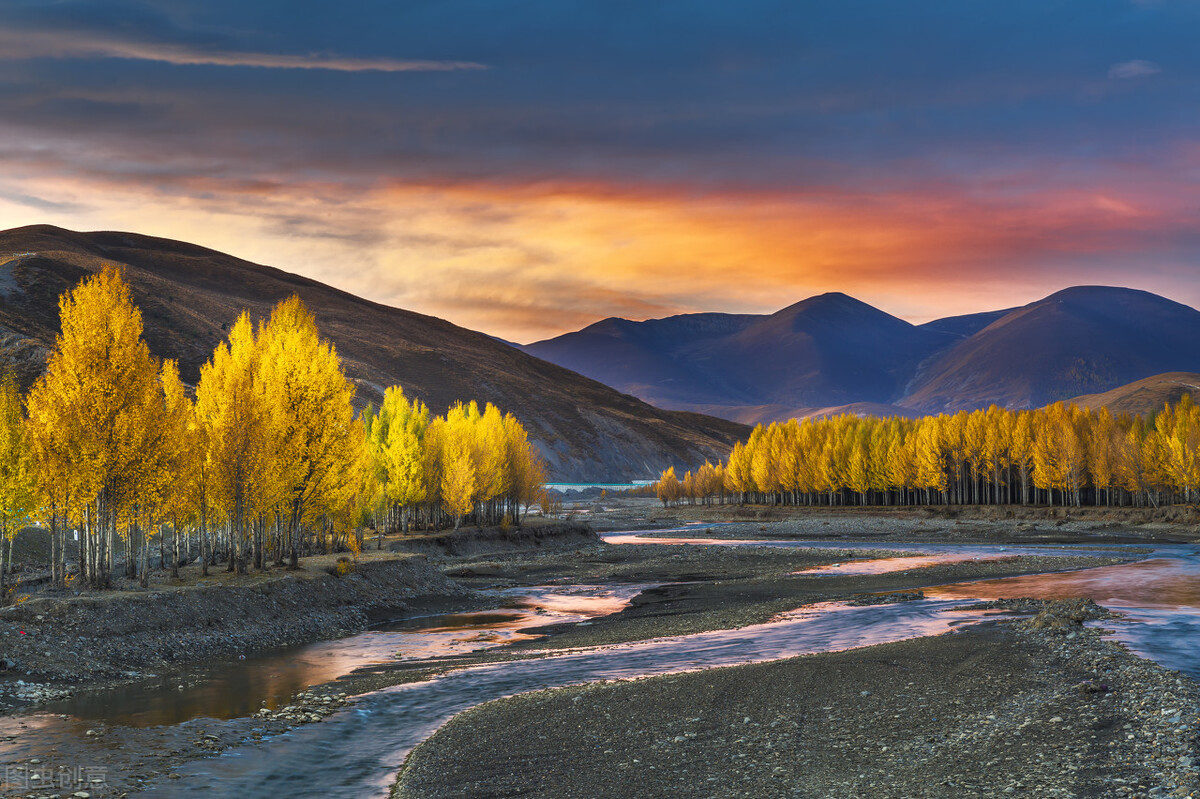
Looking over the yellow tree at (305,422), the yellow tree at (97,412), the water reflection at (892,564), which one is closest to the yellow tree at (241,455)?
the yellow tree at (305,422)

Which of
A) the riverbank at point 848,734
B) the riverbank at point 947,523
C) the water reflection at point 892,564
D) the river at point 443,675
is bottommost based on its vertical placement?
the riverbank at point 947,523

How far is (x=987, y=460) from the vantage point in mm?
132750

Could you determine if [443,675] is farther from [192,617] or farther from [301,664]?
[192,617]

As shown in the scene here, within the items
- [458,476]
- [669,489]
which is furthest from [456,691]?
[669,489]

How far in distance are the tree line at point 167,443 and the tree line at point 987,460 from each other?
4078 inches

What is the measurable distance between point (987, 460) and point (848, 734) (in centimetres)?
12852

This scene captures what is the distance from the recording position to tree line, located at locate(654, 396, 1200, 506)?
374 ft

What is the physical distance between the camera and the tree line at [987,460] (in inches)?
4486

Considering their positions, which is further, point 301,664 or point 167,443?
point 167,443

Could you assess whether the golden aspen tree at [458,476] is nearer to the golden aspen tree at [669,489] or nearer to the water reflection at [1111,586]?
the water reflection at [1111,586]

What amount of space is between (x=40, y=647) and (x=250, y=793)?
1630cm

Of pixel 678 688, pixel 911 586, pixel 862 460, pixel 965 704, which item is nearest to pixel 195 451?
pixel 678 688

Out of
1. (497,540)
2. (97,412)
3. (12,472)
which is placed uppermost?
(97,412)

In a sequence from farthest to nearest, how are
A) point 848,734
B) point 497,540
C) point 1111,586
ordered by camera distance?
point 497,540, point 1111,586, point 848,734
